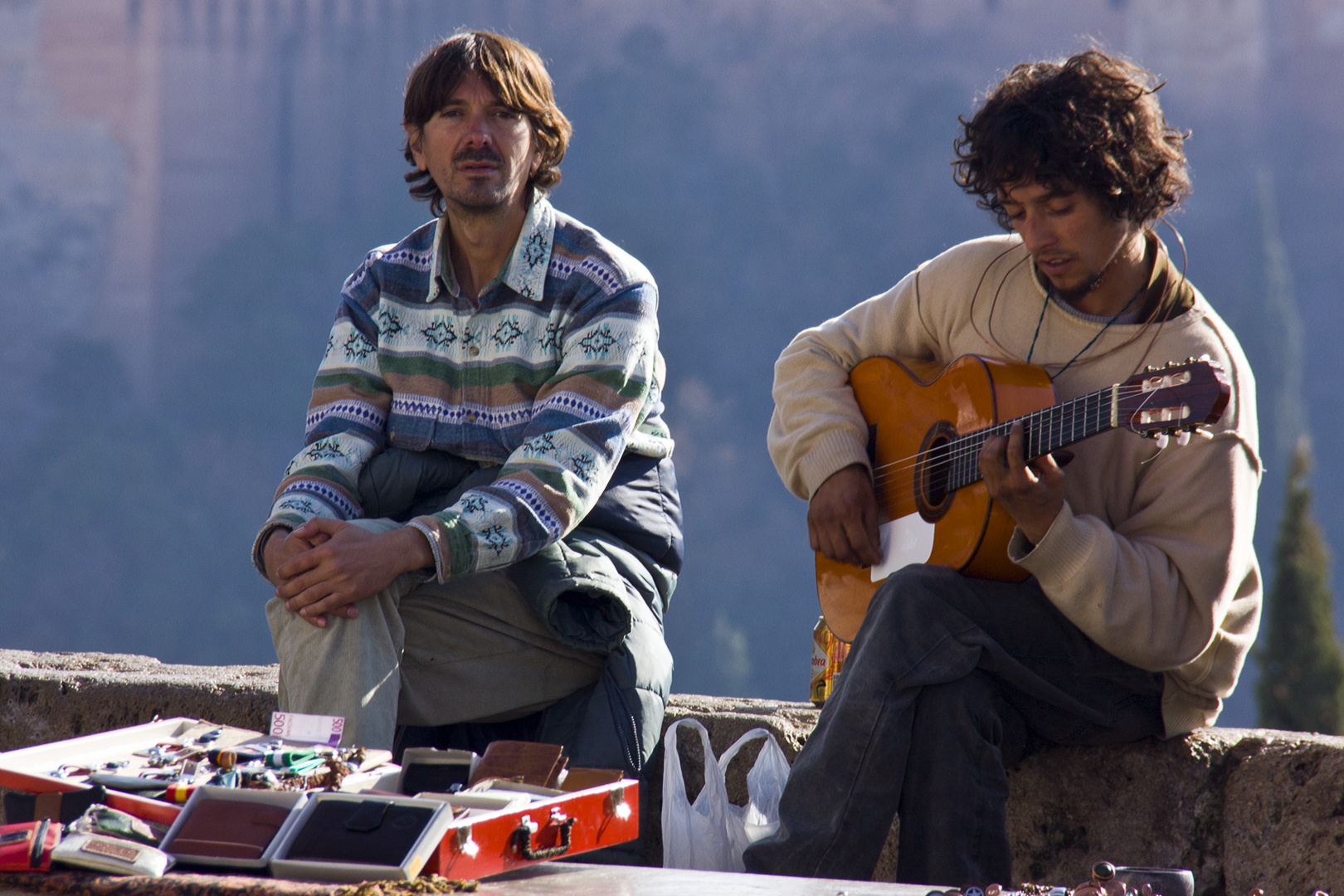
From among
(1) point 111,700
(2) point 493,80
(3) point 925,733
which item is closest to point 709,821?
(3) point 925,733

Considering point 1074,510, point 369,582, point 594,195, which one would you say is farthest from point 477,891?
point 594,195

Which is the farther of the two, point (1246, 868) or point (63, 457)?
point (63, 457)

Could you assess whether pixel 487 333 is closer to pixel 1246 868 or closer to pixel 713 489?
pixel 1246 868

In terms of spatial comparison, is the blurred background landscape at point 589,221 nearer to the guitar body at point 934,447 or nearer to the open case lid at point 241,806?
the guitar body at point 934,447

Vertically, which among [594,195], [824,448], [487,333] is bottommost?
[824,448]

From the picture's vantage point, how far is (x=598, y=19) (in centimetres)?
5275

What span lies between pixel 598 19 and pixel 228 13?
14126mm

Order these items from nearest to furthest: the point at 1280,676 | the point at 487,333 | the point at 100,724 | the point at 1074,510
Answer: the point at 1074,510 < the point at 487,333 < the point at 100,724 < the point at 1280,676

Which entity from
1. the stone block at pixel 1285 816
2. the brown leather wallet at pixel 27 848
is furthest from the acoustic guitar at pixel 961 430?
the brown leather wallet at pixel 27 848

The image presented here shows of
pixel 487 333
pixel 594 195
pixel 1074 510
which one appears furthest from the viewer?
pixel 594 195

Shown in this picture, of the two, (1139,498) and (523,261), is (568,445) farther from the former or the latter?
(1139,498)

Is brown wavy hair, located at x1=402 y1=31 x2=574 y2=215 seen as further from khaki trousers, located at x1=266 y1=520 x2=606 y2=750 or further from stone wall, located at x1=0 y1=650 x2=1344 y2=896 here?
stone wall, located at x1=0 y1=650 x2=1344 y2=896

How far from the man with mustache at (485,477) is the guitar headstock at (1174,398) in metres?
0.85

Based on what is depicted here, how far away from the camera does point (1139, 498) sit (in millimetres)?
1996
